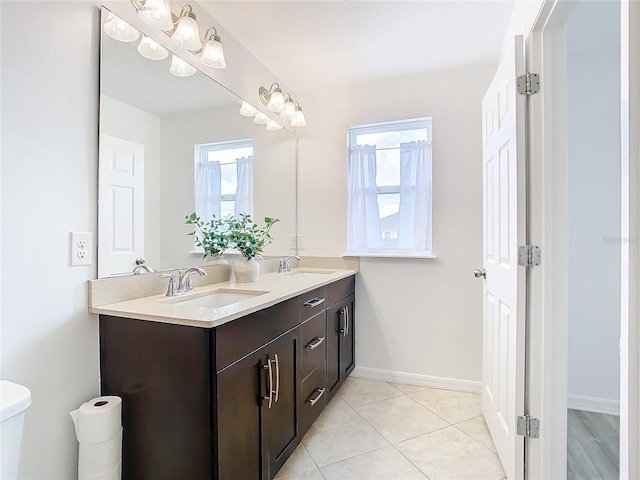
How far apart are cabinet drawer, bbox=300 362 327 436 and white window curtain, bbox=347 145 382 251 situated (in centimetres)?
106

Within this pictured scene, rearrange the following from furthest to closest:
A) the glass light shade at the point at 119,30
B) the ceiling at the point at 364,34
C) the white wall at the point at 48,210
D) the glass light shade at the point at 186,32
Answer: the ceiling at the point at 364,34
the glass light shade at the point at 186,32
the glass light shade at the point at 119,30
the white wall at the point at 48,210

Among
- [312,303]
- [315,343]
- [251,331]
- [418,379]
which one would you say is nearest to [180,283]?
[251,331]

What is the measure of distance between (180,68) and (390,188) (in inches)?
63.9

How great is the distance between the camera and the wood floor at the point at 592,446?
5.11ft

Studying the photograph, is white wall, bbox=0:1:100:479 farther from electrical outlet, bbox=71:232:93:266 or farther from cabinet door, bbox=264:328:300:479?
cabinet door, bbox=264:328:300:479

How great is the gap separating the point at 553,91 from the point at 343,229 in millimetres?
1627

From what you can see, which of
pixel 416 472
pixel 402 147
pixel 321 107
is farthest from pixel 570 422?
pixel 321 107

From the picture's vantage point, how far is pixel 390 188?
264cm

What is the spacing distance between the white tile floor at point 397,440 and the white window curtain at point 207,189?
1.36m

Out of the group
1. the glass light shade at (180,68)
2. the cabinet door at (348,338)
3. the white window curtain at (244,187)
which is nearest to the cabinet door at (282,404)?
the cabinet door at (348,338)

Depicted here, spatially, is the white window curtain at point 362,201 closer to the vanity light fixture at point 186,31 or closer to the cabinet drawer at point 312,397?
the cabinet drawer at point 312,397

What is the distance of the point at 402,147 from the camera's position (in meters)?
2.59

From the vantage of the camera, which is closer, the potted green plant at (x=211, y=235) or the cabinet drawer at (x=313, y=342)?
the cabinet drawer at (x=313, y=342)

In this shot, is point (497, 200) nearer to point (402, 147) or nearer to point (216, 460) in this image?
point (402, 147)
